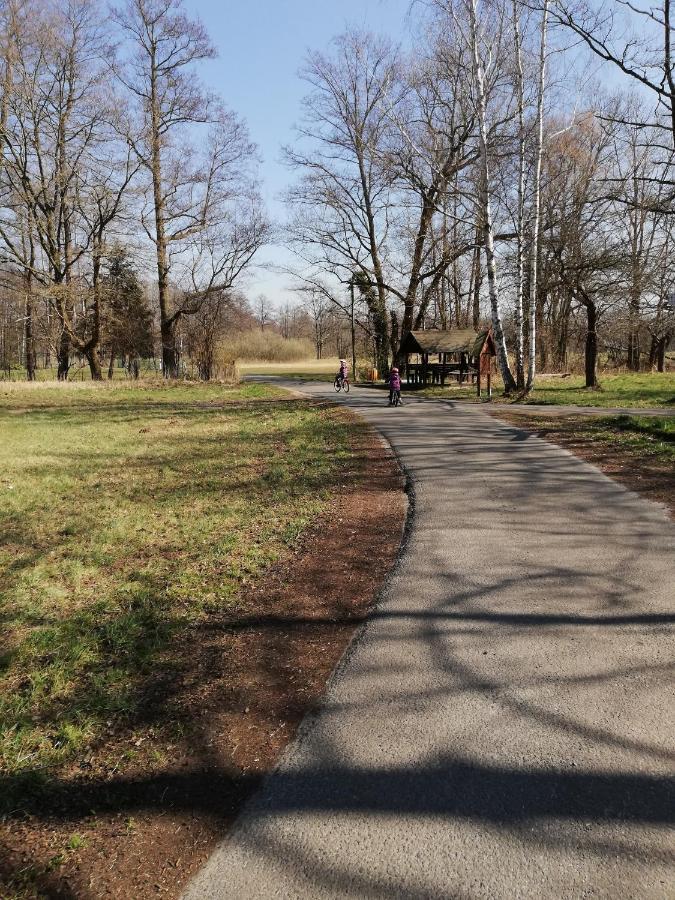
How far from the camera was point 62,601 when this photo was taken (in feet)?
15.0

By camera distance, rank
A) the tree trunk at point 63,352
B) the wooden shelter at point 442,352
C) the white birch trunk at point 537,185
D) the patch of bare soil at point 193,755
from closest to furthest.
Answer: the patch of bare soil at point 193,755, the white birch trunk at point 537,185, the wooden shelter at point 442,352, the tree trunk at point 63,352

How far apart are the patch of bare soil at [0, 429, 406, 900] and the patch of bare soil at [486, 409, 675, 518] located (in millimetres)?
4091

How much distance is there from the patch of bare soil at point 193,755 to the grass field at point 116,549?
21cm

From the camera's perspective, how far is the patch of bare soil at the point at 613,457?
715cm

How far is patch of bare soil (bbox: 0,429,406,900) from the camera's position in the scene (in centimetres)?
221

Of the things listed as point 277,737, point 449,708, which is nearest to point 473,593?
point 449,708

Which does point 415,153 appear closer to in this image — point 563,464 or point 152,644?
point 563,464

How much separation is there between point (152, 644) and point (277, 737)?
1.37 meters

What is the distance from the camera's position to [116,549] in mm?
5703

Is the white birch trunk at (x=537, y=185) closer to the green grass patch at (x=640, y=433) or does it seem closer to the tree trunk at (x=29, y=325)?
the green grass patch at (x=640, y=433)

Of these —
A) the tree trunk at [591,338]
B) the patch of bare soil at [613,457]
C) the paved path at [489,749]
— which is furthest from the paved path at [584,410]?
the paved path at [489,749]

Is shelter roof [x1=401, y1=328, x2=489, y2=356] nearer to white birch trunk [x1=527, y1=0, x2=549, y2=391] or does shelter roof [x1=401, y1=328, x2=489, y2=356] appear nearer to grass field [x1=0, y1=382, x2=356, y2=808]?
white birch trunk [x1=527, y1=0, x2=549, y2=391]

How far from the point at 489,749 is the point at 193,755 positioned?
4.69 ft

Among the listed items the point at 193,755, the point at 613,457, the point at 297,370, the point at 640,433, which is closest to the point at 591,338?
the point at 640,433
